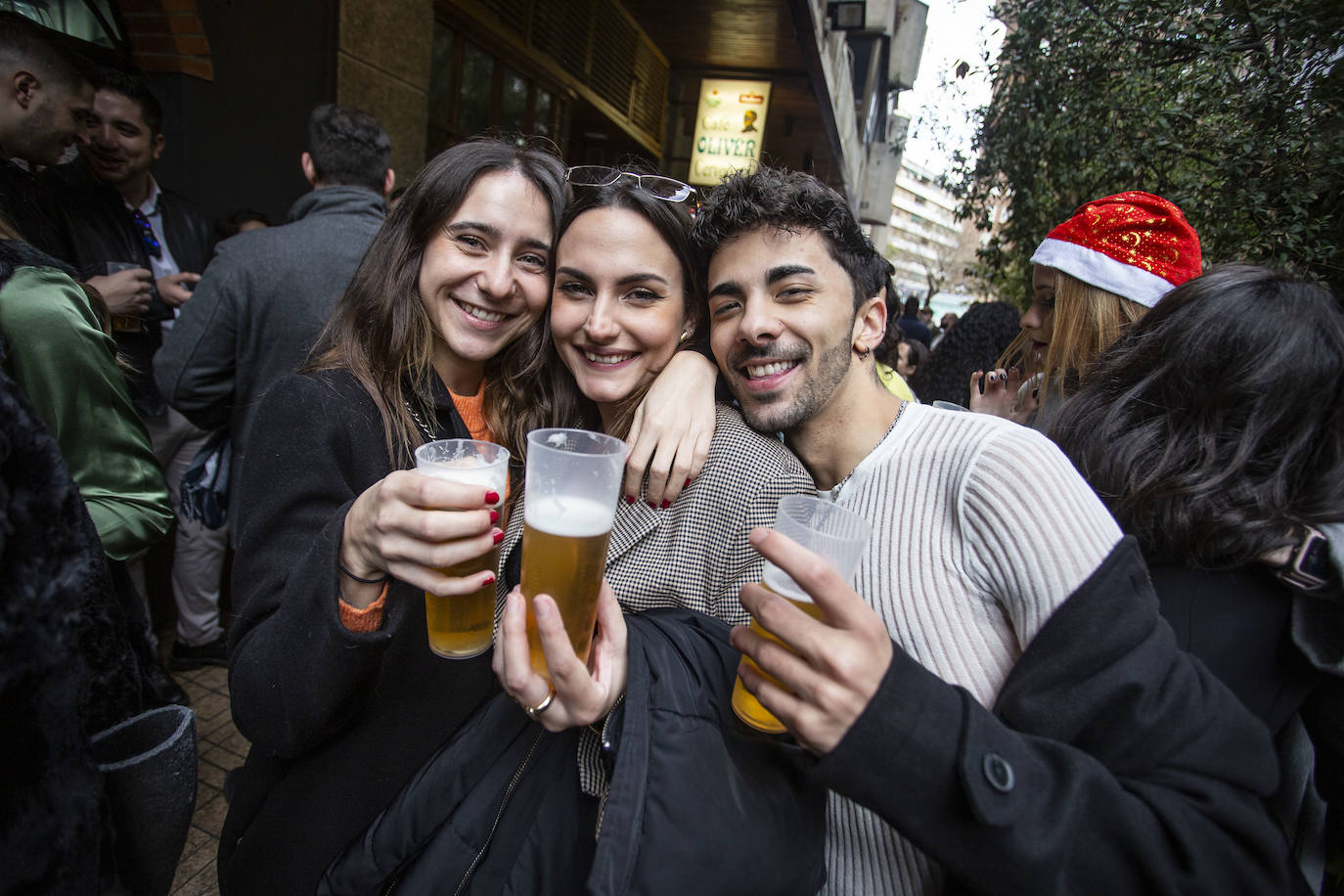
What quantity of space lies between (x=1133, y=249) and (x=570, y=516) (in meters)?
2.77

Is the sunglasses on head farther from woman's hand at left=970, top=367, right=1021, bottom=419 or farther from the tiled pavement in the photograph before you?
the tiled pavement

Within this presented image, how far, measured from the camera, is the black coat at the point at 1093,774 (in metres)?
1.02

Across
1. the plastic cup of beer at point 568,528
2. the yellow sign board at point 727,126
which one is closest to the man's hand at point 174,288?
the plastic cup of beer at point 568,528

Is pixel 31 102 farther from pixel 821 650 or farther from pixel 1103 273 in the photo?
pixel 1103 273

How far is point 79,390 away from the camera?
5.96 ft

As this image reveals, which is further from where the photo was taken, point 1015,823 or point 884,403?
point 884,403

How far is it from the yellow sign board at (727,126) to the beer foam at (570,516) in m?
7.96

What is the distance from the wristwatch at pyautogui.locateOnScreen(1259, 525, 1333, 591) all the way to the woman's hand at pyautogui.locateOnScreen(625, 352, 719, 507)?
1.12m

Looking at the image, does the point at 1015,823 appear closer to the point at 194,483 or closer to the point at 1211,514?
the point at 1211,514

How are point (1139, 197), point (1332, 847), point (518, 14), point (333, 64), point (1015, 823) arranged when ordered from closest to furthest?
point (1015, 823) → point (1332, 847) → point (1139, 197) → point (333, 64) → point (518, 14)

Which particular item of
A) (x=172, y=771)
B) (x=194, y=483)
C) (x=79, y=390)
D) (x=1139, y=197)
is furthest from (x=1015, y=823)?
(x=194, y=483)

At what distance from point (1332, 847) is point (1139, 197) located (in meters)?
2.53

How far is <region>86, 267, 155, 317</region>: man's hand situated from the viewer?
123 inches

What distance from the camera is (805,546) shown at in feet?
3.87
